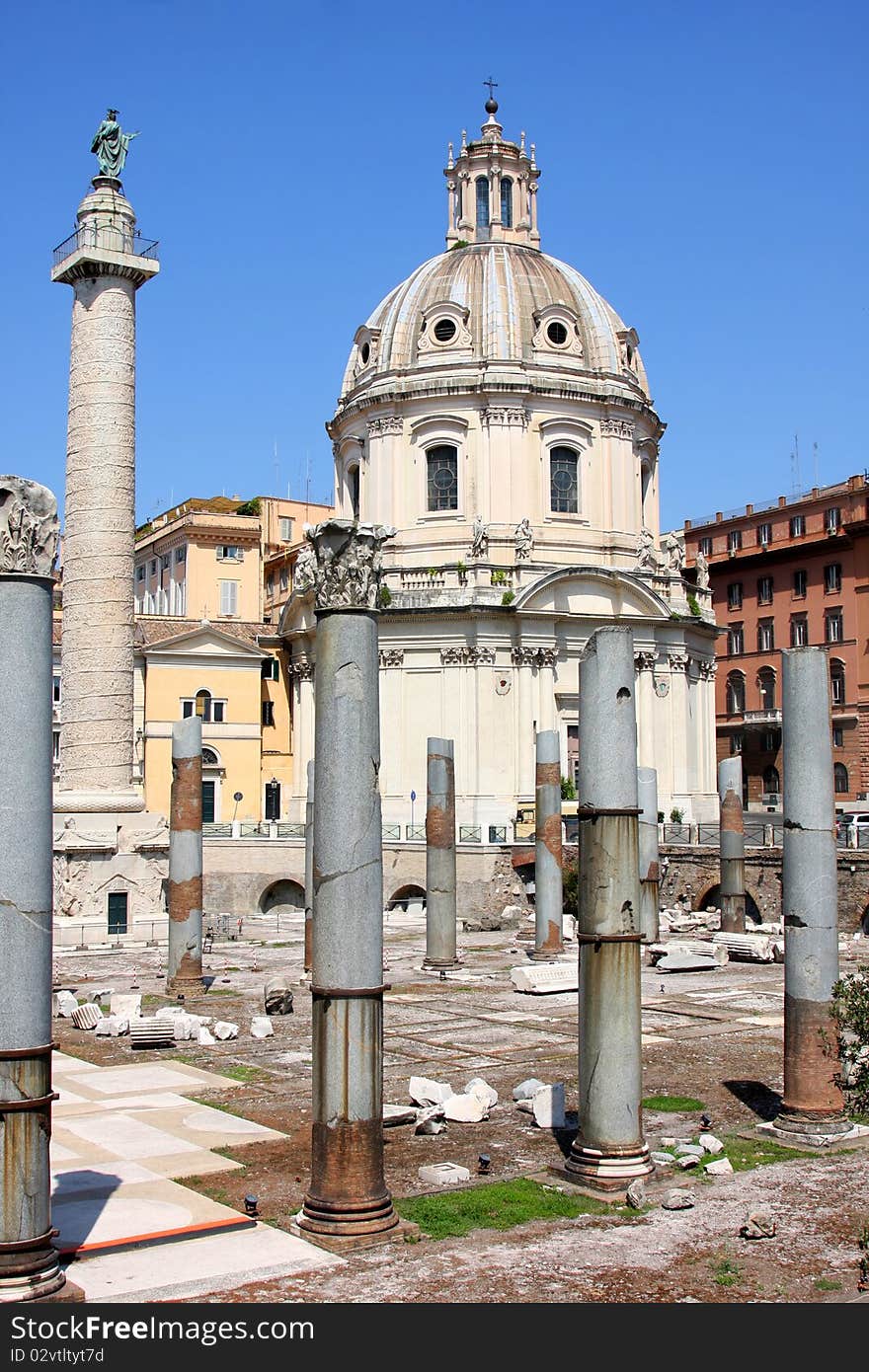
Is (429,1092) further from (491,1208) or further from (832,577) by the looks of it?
(832,577)

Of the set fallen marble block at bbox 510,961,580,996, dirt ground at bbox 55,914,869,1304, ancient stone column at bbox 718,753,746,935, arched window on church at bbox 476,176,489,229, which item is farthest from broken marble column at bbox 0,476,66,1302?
arched window on church at bbox 476,176,489,229

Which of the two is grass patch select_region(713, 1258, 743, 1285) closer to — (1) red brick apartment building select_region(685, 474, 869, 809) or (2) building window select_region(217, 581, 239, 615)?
(1) red brick apartment building select_region(685, 474, 869, 809)

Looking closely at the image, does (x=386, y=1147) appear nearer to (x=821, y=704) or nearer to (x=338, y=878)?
(x=338, y=878)

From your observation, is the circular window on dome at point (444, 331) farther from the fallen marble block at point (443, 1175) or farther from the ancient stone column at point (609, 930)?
the fallen marble block at point (443, 1175)

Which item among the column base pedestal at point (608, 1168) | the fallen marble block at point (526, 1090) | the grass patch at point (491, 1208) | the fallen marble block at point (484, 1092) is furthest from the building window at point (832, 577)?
the grass patch at point (491, 1208)

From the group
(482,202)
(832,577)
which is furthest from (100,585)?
(832,577)

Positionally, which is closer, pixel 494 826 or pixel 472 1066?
pixel 472 1066

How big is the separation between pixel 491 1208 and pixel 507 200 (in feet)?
173

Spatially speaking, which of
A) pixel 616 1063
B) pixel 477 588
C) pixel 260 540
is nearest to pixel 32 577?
pixel 616 1063

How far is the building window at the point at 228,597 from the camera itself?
221 ft

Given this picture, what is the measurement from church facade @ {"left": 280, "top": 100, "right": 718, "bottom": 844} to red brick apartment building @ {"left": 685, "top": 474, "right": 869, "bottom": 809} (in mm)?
10235

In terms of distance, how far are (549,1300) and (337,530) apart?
6086 mm

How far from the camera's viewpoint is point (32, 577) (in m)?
10.3

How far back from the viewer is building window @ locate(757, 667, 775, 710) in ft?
235
